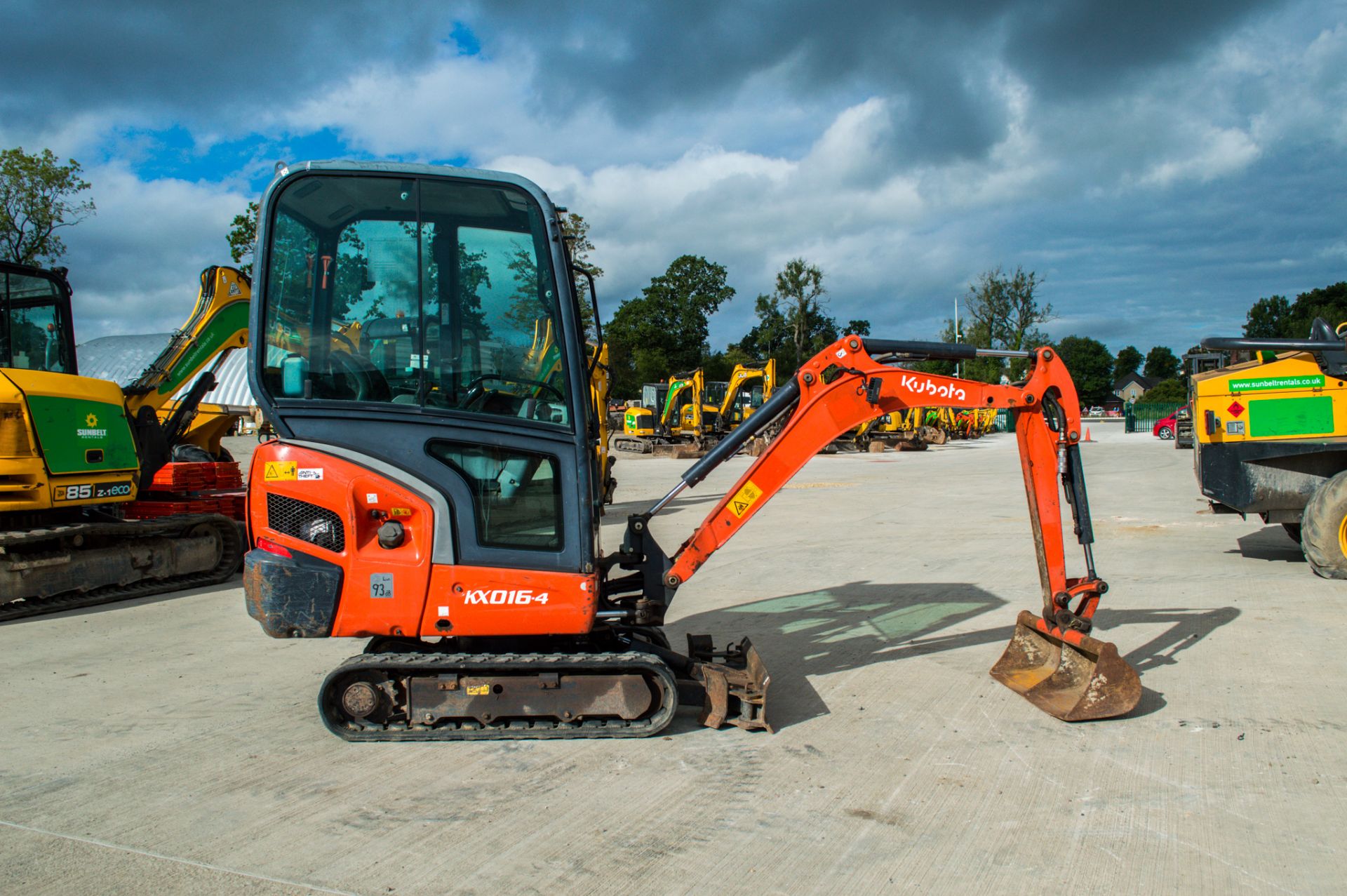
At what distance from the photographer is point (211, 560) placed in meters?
9.73

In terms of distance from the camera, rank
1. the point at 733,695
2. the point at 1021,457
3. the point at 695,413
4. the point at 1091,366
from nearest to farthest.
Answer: the point at 733,695, the point at 1021,457, the point at 695,413, the point at 1091,366

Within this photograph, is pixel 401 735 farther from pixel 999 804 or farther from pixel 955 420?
pixel 955 420

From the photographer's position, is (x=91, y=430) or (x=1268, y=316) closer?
(x=91, y=430)

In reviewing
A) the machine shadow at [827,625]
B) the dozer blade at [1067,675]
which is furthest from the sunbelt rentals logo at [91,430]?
the dozer blade at [1067,675]

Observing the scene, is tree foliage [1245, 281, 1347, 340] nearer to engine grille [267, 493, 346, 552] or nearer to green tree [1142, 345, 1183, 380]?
green tree [1142, 345, 1183, 380]

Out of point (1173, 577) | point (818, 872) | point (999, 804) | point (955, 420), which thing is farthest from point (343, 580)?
point (955, 420)

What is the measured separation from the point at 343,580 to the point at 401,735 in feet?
2.88

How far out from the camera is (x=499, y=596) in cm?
462

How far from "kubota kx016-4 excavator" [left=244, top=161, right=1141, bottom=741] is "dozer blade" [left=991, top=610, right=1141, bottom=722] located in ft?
7.14

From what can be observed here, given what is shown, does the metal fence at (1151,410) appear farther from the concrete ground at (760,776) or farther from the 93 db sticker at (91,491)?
the 93 db sticker at (91,491)

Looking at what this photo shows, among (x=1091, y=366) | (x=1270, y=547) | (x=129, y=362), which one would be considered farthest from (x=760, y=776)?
(x=1091, y=366)

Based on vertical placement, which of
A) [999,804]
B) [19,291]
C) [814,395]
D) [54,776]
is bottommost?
[999,804]

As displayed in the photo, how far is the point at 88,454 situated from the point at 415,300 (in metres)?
5.75

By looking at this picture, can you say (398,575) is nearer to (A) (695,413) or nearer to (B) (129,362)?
(A) (695,413)
